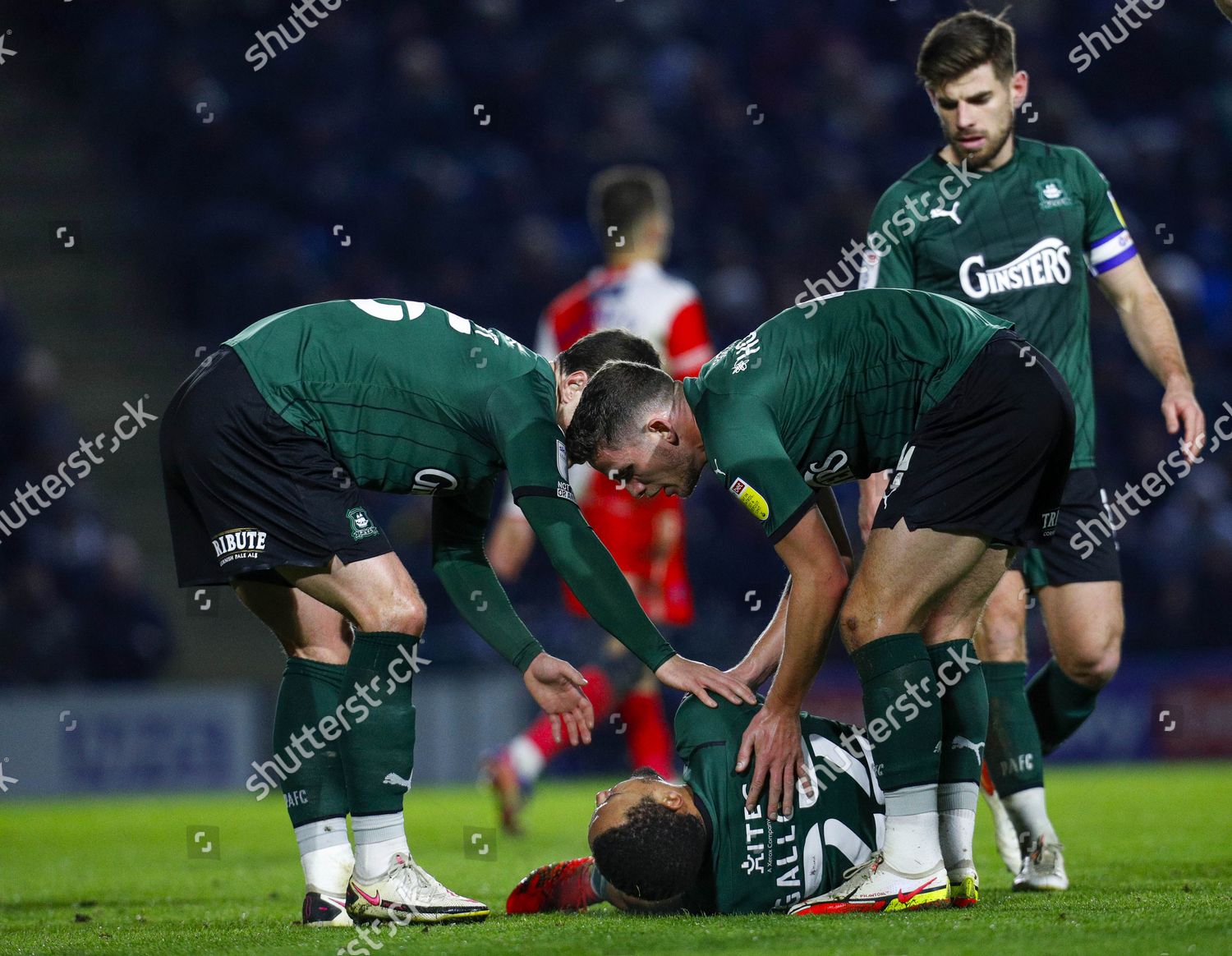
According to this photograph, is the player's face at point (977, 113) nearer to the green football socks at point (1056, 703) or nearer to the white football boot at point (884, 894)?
the green football socks at point (1056, 703)

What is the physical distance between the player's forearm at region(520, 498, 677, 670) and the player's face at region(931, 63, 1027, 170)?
6.42 ft

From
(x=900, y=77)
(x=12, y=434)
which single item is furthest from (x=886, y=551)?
(x=900, y=77)

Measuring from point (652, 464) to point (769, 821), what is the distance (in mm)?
856

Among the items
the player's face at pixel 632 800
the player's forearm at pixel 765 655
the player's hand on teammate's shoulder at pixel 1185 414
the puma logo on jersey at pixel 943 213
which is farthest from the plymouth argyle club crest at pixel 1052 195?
the player's face at pixel 632 800

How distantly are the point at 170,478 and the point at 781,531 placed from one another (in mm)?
1611

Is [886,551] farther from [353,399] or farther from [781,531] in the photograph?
[353,399]

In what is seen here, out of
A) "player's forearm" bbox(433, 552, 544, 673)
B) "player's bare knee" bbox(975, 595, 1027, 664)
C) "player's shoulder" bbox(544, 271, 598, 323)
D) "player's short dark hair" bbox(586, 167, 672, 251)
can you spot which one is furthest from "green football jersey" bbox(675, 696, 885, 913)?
"player's short dark hair" bbox(586, 167, 672, 251)

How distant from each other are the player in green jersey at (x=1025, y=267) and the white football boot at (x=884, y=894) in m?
1.09

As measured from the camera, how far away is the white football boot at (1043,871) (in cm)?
396

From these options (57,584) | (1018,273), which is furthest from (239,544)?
(57,584)

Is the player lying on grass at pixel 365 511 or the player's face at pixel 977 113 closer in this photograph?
the player lying on grass at pixel 365 511

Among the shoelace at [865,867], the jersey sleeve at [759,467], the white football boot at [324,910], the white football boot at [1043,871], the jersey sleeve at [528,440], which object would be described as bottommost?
the white football boot at [1043,871]

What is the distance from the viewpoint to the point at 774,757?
3.29 metres

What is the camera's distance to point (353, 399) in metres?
3.61
